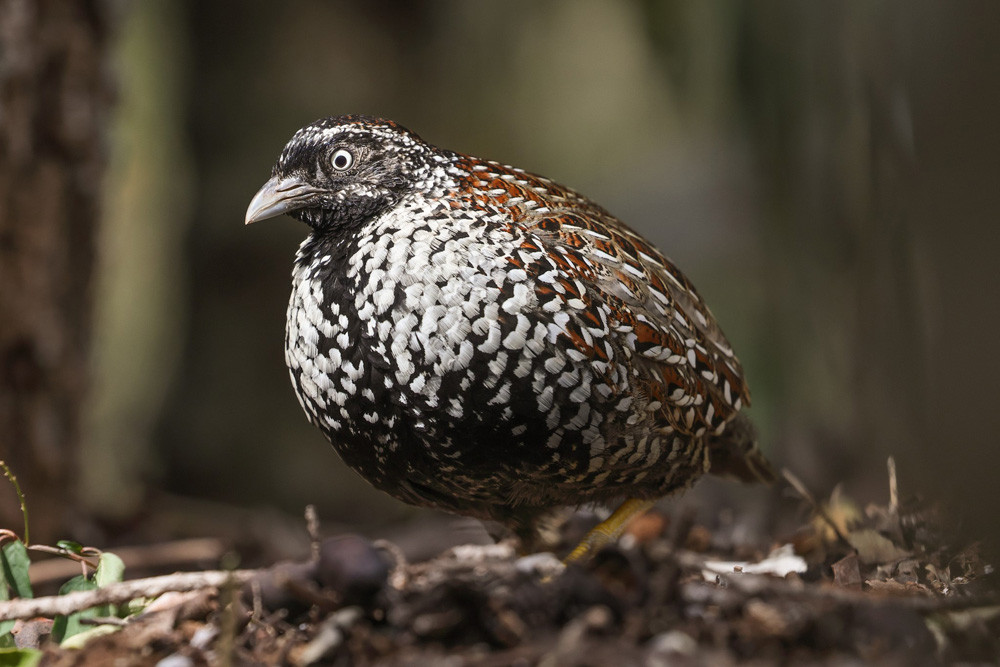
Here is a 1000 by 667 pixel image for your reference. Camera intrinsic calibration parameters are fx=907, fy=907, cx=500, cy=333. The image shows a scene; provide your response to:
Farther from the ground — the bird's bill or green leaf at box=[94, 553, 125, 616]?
the bird's bill

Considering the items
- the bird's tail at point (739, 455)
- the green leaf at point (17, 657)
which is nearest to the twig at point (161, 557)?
the green leaf at point (17, 657)

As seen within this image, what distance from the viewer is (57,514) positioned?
4609mm

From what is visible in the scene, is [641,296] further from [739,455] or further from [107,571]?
[107,571]

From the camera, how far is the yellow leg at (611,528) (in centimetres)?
337

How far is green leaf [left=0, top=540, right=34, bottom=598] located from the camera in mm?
2809

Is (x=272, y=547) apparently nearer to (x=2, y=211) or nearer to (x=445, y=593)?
(x=2, y=211)

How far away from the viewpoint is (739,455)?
12.0 feet

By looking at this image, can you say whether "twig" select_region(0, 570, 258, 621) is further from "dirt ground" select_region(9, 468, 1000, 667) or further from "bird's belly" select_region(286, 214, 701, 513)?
"bird's belly" select_region(286, 214, 701, 513)

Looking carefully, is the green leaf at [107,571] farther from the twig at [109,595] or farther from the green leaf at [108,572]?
the twig at [109,595]

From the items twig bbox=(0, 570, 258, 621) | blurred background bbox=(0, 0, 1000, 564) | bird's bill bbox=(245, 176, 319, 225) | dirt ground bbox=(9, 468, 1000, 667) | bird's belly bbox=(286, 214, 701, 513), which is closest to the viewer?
blurred background bbox=(0, 0, 1000, 564)

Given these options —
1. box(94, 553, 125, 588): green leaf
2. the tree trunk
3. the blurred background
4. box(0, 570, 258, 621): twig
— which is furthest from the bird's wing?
the tree trunk

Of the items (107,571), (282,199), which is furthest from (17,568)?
(282,199)

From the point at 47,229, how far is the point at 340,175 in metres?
2.08

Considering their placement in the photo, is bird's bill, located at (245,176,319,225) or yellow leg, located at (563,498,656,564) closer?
bird's bill, located at (245,176,319,225)
